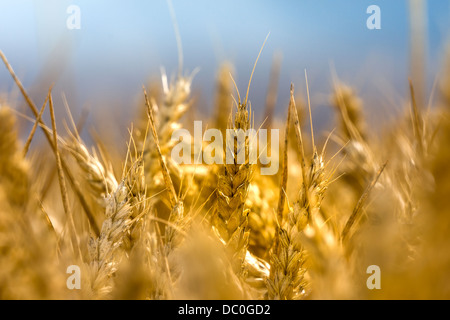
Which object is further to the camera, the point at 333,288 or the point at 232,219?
the point at 232,219

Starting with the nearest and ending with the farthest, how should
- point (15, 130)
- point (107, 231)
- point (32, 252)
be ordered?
point (32, 252)
point (107, 231)
point (15, 130)

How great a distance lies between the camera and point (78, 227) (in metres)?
0.73

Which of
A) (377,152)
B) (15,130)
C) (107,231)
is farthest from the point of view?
(377,152)

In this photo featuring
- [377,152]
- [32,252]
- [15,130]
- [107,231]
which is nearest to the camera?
[32,252]

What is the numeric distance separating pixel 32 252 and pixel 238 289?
224 millimetres

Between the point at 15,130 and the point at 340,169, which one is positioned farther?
the point at 340,169

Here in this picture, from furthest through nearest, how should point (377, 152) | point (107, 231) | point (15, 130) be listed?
point (377, 152) → point (15, 130) → point (107, 231)

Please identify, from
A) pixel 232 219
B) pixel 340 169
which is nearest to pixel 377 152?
pixel 340 169

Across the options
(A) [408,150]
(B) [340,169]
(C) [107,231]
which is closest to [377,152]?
(B) [340,169]

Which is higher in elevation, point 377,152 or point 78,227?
point 377,152

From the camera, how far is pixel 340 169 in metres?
0.97

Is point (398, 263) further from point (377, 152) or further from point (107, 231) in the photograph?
point (377, 152)
